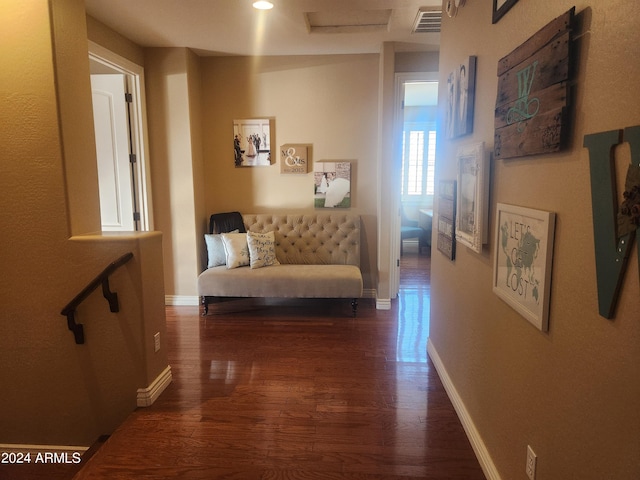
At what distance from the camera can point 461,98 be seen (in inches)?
90.0

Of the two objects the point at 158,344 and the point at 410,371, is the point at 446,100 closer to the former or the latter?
the point at 410,371

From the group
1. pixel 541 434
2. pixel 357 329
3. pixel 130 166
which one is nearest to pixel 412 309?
pixel 357 329

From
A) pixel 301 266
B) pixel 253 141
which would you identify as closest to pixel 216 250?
pixel 301 266

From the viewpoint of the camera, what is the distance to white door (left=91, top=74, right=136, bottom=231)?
403cm

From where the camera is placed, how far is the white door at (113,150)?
4027 millimetres

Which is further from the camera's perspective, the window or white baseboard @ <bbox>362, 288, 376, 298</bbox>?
the window

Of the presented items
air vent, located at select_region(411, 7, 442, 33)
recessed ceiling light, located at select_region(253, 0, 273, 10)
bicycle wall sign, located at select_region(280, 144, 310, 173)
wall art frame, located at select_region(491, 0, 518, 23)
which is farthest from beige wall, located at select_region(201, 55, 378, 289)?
wall art frame, located at select_region(491, 0, 518, 23)

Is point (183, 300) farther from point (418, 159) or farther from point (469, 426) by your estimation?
point (418, 159)

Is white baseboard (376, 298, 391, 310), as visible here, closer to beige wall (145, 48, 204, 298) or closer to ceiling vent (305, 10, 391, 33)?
beige wall (145, 48, 204, 298)

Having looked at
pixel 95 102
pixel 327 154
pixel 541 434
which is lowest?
pixel 541 434

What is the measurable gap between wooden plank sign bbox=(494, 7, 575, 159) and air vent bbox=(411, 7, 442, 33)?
1.75m

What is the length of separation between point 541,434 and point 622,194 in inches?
34.7

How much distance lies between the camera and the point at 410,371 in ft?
9.67

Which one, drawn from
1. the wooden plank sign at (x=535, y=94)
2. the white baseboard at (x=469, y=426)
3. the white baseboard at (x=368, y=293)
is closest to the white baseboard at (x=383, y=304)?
the white baseboard at (x=368, y=293)
